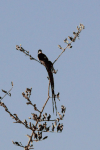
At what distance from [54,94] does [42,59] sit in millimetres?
848

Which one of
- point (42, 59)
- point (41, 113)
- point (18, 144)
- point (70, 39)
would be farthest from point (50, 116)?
point (70, 39)

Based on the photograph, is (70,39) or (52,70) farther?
(70,39)

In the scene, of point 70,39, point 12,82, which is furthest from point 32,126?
point 70,39

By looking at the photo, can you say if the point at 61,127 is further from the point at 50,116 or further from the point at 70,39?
the point at 70,39

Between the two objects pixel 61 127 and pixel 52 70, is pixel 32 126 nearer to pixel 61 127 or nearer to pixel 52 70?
pixel 61 127

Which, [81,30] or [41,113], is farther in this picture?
[81,30]

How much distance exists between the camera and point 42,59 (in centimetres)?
616

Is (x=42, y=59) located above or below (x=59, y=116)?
above

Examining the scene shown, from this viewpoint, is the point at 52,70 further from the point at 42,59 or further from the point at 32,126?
the point at 32,126

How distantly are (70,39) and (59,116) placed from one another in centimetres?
193

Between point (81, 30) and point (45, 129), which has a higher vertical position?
point (81, 30)

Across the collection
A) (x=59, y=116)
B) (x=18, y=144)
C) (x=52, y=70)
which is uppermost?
(x=52, y=70)

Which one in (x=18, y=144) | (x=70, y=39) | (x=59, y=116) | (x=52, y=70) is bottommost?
(x=18, y=144)

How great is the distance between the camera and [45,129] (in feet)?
20.7
